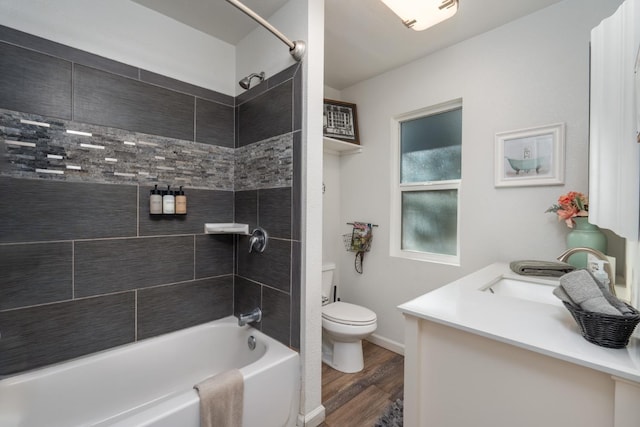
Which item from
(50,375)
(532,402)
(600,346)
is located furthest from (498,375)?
(50,375)

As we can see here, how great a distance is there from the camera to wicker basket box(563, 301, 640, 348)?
716 mm

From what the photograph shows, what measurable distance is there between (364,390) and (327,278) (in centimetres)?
97

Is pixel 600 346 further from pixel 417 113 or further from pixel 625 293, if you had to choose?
pixel 417 113

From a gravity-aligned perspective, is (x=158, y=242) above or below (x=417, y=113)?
below

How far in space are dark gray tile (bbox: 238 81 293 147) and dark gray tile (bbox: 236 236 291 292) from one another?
712 millimetres

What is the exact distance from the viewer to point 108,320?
5.17 ft

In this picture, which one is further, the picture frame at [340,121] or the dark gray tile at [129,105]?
the picture frame at [340,121]

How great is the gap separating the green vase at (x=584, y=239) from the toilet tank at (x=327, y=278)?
5.74 ft

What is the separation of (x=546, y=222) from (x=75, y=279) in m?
2.78

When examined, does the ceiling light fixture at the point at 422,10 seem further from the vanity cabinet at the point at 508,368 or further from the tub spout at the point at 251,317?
the tub spout at the point at 251,317

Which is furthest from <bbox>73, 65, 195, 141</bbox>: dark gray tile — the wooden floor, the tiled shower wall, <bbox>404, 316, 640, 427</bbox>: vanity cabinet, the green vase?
the green vase

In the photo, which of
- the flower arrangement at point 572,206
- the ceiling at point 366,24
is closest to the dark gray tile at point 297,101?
the ceiling at point 366,24

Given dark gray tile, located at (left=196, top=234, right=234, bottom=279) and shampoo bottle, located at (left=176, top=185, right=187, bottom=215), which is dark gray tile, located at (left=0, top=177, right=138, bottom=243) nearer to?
shampoo bottle, located at (left=176, top=185, right=187, bottom=215)

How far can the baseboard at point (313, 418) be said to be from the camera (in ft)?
5.14
